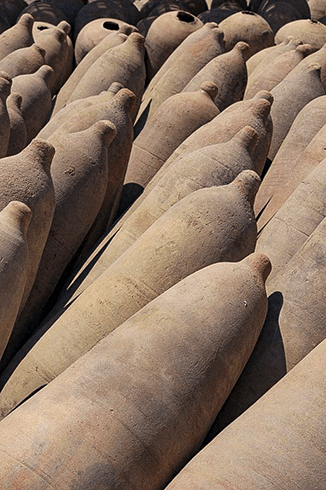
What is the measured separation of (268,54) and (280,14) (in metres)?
2.62

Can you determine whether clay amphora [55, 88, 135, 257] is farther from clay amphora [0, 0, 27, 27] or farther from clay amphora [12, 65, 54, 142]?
clay amphora [0, 0, 27, 27]

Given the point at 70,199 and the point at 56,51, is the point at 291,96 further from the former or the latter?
the point at 56,51

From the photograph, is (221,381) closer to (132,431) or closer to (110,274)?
(132,431)

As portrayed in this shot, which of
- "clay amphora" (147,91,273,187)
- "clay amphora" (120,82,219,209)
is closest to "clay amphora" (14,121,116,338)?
"clay amphora" (147,91,273,187)

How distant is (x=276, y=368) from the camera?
5145 mm

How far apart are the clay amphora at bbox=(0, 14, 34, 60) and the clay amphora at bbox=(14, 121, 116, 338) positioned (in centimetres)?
498

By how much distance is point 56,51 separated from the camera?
454 inches

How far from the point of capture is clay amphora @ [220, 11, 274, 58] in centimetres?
1147

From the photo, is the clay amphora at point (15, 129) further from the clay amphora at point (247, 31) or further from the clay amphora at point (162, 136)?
the clay amphora at point (247, 31)

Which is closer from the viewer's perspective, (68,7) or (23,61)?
(23,61)

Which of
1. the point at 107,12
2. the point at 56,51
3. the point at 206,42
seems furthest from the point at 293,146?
the point at 107,12

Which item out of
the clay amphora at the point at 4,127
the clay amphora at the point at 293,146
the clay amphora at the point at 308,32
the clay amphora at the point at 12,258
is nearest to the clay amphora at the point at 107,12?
the clay amphora at the point at 308,32

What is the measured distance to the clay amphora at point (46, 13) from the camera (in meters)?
Result: 13.5

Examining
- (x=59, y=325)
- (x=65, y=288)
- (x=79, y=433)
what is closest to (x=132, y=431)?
(x=79, y=433)
